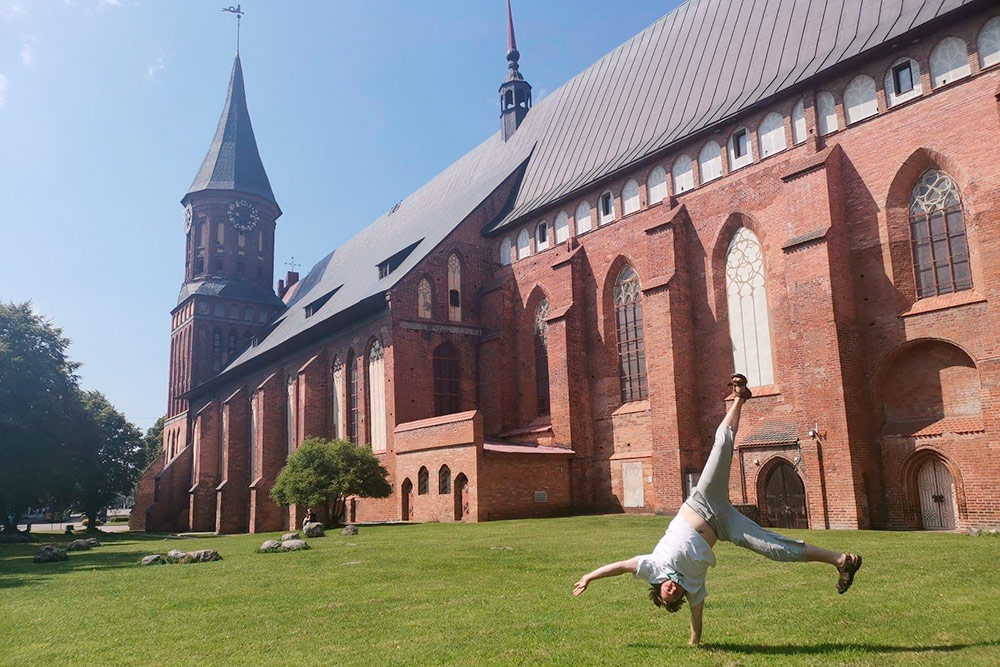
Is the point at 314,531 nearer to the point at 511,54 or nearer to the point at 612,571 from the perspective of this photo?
the point at 612,571

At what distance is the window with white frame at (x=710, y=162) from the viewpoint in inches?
948

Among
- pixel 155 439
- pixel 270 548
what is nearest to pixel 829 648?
pixel 270 548

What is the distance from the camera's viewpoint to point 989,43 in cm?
1809

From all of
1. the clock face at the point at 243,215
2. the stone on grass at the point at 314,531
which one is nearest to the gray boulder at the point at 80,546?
the stone on grass at the point at 314,531

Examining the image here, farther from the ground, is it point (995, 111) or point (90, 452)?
point (995, 111)

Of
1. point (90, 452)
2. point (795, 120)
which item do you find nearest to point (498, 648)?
point (795, 120)

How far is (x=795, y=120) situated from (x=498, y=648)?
18.9 meters

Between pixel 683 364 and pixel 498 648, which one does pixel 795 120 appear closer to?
pixel 683 364

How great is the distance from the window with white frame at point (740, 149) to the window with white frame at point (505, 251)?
10.9 m

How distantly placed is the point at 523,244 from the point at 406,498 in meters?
10.7

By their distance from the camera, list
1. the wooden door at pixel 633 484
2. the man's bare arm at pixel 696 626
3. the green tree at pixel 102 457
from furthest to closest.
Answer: the green tree at pixel 102 457 < the wooden door at pixel 633 484 < the man's bare arm at pixel 696 626

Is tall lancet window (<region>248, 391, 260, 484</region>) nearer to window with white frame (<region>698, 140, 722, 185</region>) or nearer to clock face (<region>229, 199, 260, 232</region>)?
→ clock face (<region>229, 199, 260, 232</region>)

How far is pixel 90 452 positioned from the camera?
136 feet

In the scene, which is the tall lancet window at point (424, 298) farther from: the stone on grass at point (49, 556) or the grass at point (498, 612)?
the grass at point (498, 612)
